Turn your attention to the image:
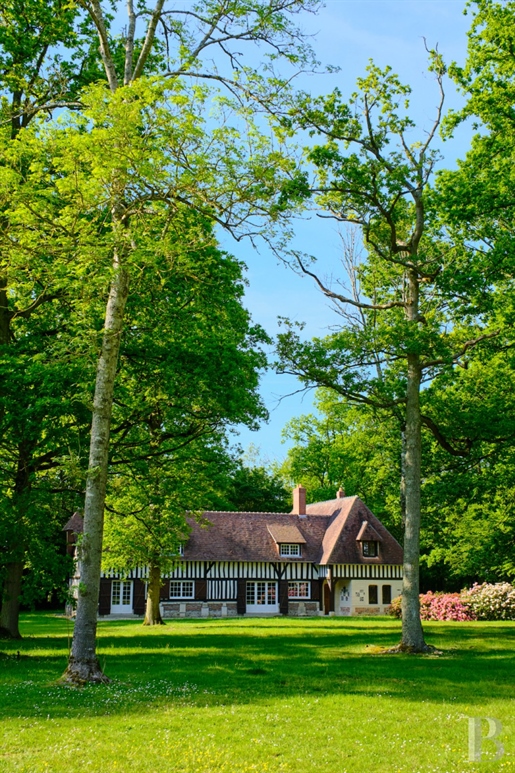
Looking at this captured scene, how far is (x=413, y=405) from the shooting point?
18562 mm

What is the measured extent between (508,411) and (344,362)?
16.0 feet

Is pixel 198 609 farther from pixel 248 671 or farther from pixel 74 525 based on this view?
pixel 248 671

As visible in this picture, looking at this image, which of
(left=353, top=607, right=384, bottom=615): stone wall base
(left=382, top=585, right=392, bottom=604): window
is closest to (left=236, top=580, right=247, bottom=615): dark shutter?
(left=353, top=607, right=384, bottom=615): stone wall base

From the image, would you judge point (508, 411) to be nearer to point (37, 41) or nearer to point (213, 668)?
point (213, 668)

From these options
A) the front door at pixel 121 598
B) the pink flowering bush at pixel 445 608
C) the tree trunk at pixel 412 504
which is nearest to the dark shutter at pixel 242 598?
the front door at pixel 121 598

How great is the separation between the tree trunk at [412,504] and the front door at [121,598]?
27322 millimetres

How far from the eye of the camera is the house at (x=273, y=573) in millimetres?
42062

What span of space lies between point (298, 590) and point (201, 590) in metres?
6.10

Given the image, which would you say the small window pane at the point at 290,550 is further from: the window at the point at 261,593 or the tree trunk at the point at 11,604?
the tree trunk at the point at 11,604

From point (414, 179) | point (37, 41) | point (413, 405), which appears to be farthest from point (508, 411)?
point (37, 41)

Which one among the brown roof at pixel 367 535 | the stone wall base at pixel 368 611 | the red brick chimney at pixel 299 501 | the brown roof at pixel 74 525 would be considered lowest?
the stone wall base at pixel 368 611

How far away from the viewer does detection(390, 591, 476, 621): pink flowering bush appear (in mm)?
32469

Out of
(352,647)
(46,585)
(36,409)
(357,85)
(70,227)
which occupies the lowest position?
(352,647)

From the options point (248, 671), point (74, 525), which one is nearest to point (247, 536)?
point (74, 525)
